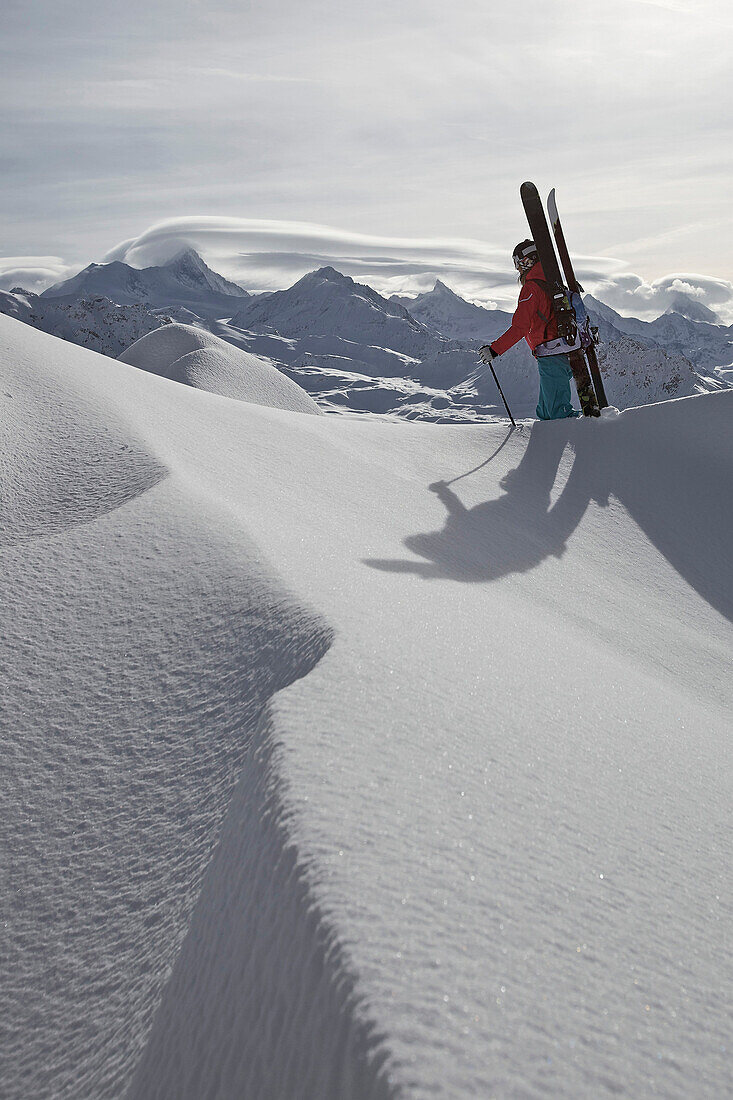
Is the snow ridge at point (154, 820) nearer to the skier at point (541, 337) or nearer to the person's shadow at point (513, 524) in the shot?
the person's shadow at point (513, 524)

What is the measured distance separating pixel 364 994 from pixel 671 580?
3.86 metres

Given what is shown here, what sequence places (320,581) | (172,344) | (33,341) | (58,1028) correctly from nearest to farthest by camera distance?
Result: (58,1028)
(320,581)
(33,341)
(172,344)

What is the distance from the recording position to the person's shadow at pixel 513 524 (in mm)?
3543

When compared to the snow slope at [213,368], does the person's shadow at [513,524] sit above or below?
below

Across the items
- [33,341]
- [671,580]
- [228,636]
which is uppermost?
[33,341]

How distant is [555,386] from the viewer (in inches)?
271

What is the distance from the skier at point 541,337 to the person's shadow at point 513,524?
0.81 m

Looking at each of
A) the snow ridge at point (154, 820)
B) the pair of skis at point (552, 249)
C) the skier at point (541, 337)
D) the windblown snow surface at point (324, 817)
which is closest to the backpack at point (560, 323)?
the skier at point (541, 337)

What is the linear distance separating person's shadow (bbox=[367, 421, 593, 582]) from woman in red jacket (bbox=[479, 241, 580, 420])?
80 cm

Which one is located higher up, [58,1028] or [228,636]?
[228,636]

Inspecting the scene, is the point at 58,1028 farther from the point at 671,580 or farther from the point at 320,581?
the point at 671,580

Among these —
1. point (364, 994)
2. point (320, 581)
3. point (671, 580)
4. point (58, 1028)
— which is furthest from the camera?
point (671, 580)

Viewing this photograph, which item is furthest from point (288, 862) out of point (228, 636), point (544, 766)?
point (228, 636)

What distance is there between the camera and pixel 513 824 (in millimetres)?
1358
